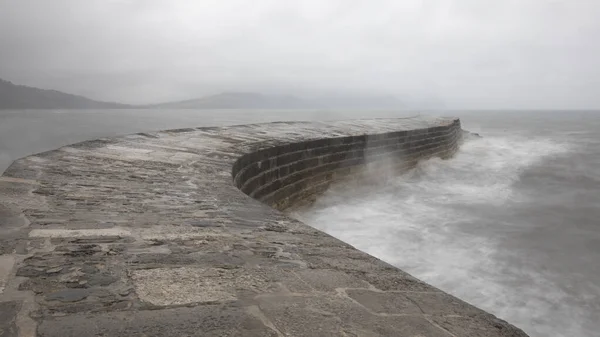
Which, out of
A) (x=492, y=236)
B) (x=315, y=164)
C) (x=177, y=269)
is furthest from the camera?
(x=315, y=164)

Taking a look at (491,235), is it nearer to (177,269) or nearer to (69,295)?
(177,269)

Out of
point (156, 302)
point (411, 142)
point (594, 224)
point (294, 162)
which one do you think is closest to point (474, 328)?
point (156, 302)

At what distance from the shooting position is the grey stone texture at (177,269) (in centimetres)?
150

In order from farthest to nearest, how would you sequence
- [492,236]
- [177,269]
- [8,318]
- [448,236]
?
[492,236]
[448,236]
[177,269]
[8,318]

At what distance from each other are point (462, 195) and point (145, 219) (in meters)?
7.47

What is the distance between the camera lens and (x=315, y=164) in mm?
7684

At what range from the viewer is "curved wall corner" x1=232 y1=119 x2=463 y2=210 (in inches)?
236

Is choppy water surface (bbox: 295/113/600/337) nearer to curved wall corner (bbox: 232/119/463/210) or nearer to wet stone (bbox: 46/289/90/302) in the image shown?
curved wall corner (bbox: 232/119/463/210)

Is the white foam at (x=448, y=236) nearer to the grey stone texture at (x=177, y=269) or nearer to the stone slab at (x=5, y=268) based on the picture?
the grey stone texture at (x=177, y=269)

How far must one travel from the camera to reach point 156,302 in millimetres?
1588

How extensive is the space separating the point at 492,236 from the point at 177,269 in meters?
5.25

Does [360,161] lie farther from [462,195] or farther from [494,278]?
[494,278]

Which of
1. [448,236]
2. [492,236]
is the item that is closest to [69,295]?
[448,236]

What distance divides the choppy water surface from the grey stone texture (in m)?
2.15
